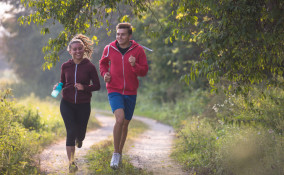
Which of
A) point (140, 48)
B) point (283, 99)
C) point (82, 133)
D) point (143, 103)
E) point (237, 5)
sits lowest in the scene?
point (143, 103)

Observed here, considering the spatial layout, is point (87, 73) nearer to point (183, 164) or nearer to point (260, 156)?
point (183, 164)

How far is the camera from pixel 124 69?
565 centimetres

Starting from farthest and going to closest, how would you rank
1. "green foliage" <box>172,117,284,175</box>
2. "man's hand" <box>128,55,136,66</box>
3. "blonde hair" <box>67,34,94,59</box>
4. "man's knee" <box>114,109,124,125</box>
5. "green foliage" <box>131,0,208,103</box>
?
"green foliage" <box>131,0,208,103</box>, "blonde hair" <box>67,34,94,59</box>, "man's knee" <box>114,109,124,125</box>, "man's hand" <box>128,55,136,66</box>, "green foliage" <box>172,117,284,175</box>

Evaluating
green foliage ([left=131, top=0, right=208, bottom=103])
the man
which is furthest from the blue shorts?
green foliage ([left=131, top=0, right=208, bottom=103])

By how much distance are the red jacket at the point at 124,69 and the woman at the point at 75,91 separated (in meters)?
0.31

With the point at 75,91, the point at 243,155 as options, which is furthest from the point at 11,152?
the point at 243,155

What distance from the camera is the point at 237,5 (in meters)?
4.25

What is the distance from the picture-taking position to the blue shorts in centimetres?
562

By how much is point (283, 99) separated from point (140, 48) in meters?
2.92

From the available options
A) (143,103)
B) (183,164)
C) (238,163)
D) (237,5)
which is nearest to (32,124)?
(183,164)

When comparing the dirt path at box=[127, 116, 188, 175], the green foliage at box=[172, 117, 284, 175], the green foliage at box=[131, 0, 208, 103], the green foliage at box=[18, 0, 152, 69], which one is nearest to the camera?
the green foliage at box=[172, 117, 284, 175]

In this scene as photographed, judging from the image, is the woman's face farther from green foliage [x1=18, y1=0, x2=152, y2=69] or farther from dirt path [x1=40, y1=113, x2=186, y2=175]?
dirt path [x1=40, y1=113, x2=186, y2=175]

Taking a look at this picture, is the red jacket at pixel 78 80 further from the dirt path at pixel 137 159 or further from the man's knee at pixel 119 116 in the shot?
the dirt path at pixel 137 159

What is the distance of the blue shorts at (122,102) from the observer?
18.5 ft
